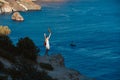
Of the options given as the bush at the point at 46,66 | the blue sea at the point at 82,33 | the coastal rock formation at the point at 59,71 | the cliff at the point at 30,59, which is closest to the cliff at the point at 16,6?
the blue sea at the point at 82,33

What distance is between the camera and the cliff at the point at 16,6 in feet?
416

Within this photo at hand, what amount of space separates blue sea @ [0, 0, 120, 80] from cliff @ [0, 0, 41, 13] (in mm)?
4572

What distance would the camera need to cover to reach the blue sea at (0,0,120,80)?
6140cm

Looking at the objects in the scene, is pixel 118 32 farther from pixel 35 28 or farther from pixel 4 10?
pixel 4 10

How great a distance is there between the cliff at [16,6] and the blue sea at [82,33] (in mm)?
4572

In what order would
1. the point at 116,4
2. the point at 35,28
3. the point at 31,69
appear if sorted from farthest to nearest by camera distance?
the point at 116,4
the point at 35,28
the point at 31,69

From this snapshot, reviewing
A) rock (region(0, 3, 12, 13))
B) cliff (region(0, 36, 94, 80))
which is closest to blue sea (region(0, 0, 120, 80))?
rock (region(0, 3, 12, 13))

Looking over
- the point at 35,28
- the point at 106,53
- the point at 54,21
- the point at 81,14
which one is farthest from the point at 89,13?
the point at 106,53

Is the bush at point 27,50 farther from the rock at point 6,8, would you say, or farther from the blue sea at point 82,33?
the rock at point 6,8

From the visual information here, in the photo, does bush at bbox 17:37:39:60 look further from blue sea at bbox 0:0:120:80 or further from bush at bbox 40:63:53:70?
blue sea at bbox 0:0:120:80

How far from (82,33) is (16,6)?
156ft

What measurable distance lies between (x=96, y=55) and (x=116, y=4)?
74582 millimetres

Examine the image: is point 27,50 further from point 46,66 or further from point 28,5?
point 28,5

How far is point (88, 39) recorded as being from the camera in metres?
82.3
